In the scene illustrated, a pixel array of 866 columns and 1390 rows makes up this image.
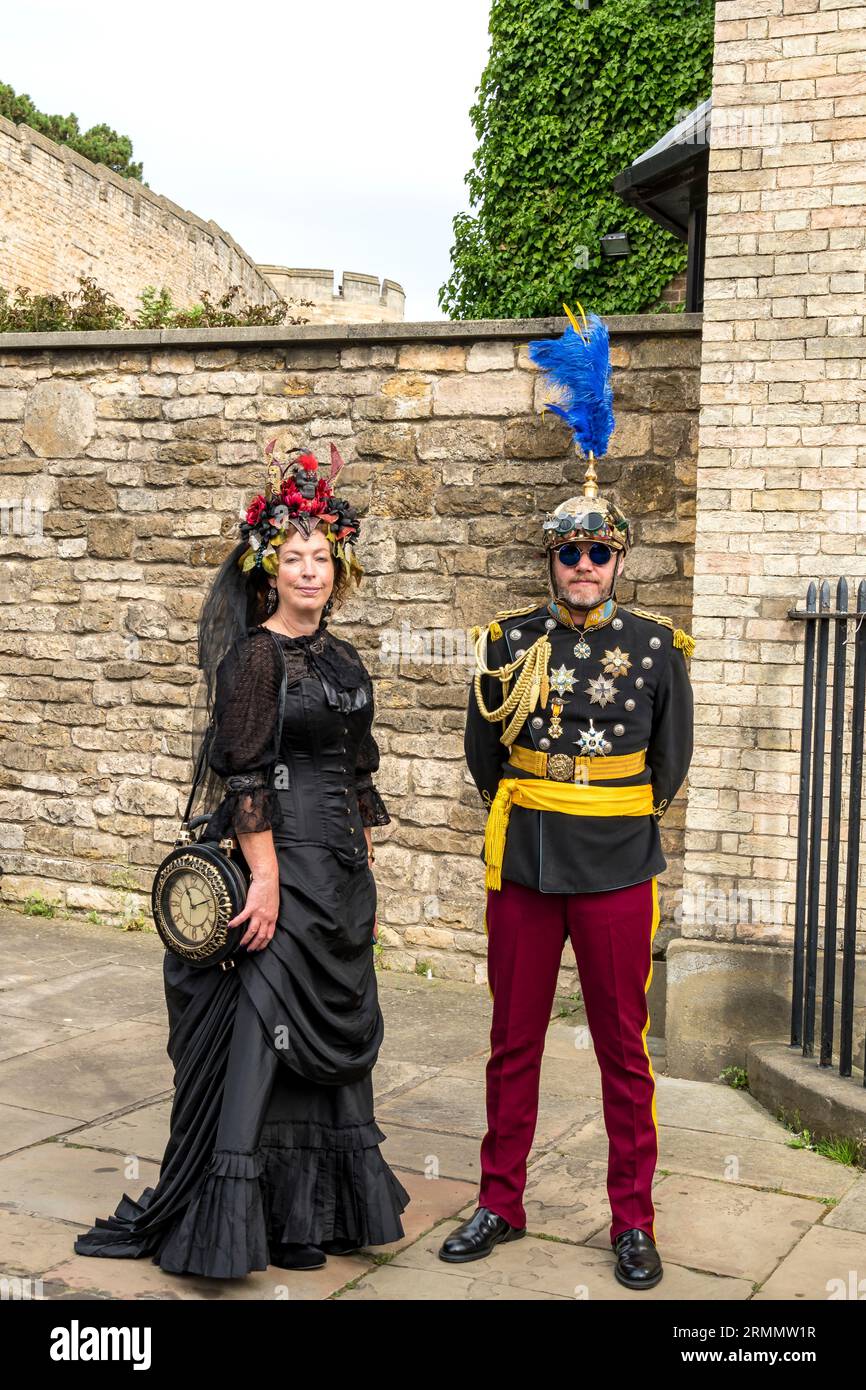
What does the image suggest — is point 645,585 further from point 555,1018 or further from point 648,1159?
point 648,1159

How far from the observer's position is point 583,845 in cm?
371

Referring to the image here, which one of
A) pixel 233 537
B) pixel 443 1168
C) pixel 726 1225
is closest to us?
pixel 726 1225

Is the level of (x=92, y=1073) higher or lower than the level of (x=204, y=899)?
lower

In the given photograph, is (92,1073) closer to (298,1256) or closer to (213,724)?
(298,1256)

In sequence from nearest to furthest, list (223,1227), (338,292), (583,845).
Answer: (223,1227) < (583,845) < (338,292)

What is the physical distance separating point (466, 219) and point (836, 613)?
11712 mm

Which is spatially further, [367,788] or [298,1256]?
[367,788]

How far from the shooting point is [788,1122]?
4.91 meters

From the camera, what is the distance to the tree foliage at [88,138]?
91.7ft

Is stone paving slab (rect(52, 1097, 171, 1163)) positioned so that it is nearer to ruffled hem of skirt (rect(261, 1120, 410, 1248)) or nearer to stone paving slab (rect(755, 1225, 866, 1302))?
ruffled hem of skirt (rect(261, 1120, 410, 1248))

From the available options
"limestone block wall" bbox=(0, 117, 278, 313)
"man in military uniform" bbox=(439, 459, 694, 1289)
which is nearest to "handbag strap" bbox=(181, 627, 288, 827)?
"man in military uniform" bbox=(439, 459, 694, 1289)

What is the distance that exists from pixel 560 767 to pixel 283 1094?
3.70 feet

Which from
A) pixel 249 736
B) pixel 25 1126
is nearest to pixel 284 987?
pixel 249 736

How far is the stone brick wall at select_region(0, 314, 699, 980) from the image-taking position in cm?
649
